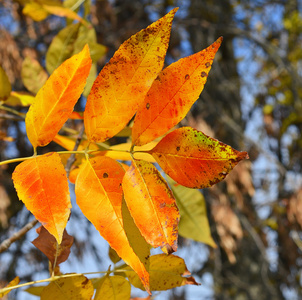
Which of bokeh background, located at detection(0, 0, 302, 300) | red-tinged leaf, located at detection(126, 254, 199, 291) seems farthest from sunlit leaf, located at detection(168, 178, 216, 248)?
bokeh background, located at detection(0, 0, 302, 300)

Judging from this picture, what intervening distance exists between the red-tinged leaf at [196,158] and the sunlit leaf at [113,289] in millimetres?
118

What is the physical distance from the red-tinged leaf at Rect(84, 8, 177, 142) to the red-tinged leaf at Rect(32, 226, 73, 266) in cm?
14

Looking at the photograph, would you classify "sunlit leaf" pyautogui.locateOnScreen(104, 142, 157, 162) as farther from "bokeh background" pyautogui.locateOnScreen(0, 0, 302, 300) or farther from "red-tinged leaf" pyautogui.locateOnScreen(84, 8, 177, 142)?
"bokeh background" pyautogui.locateOnScreen(0, 0, 302, 300)

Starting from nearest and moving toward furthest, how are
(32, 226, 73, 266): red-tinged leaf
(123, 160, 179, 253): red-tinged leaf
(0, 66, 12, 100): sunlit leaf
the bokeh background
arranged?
(123, 160, 179, 253): red-tinged leaf < (32, 226, 73, 266): red-tinged leaf < (0, 66, 12, 100): sunlit leaf < the bokeh background

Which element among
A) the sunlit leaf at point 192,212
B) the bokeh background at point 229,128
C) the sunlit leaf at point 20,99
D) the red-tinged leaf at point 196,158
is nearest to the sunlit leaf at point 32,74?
the sunlit leaf at point 20,99

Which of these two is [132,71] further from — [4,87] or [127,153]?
[4,87]

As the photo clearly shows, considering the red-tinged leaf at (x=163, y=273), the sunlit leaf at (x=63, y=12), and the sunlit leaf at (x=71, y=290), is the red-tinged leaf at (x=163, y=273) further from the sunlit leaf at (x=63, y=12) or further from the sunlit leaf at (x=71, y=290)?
the sunlit leaf at (x=63, y=12)

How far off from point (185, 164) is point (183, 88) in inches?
2.2

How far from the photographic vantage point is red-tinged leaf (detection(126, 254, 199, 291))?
35cm

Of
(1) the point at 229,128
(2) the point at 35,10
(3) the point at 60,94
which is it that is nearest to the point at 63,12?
Answer: (2) the point at 35,10

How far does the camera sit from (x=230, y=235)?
2.04 metres

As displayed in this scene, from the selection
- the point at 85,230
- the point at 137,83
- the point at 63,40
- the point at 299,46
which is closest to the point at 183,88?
the point at 137,83

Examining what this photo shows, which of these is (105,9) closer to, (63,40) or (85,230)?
(85,230)

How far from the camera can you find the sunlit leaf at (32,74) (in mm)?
591
